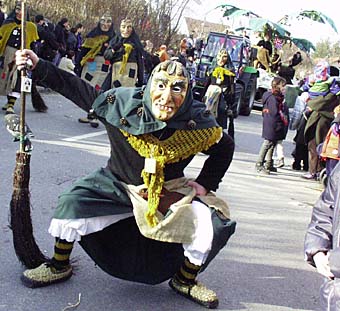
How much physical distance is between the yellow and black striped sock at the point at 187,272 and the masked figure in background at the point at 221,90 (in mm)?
5418

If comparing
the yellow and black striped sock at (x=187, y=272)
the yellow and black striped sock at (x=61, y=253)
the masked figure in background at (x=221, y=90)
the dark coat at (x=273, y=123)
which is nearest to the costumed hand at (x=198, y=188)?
the yellow and black striped sock at (x=187, y=272)

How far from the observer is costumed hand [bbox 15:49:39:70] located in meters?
3.57

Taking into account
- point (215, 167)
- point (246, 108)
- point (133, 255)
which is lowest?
point (246, 108)

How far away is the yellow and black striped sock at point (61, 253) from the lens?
374 centimetres

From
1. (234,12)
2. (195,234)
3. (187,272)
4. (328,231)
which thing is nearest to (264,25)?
(234,12)

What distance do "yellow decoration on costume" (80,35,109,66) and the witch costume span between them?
5.77 metres

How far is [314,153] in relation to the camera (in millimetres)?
8820

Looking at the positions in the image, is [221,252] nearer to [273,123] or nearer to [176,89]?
[176,89]

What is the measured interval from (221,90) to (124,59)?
156 cm

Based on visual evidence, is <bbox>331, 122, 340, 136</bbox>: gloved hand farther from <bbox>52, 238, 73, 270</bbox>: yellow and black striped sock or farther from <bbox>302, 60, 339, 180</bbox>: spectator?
<bbox>52, 238, 73, 270</bbox>: yellow and black striped sock

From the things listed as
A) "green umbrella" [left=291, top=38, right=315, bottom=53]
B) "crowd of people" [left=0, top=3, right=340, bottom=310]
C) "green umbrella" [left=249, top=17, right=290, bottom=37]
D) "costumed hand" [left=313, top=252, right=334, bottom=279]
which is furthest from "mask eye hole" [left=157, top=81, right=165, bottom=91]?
"green umbrella" [left=291, top=38, right=315, bottom=53]

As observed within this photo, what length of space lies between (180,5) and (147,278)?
77.5 feet

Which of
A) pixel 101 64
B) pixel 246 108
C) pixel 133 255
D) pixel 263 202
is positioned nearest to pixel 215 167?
pixel 133 255

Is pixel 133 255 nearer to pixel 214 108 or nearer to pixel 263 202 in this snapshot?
pixel 263 202
